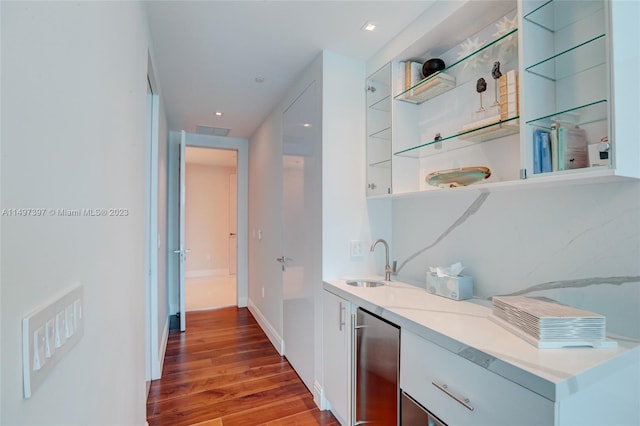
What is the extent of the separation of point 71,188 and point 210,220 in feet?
21.5

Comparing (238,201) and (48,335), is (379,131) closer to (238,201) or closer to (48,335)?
(48,335)

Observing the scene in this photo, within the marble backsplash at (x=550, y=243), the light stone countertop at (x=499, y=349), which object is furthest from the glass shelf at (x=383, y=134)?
the light stone countertop at (x=499, y=349)

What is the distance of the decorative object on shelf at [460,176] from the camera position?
4.99ft

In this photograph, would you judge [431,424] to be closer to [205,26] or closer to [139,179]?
[139,179]

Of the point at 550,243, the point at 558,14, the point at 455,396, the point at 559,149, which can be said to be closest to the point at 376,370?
the point at 455,396

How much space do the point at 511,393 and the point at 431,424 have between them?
45cm

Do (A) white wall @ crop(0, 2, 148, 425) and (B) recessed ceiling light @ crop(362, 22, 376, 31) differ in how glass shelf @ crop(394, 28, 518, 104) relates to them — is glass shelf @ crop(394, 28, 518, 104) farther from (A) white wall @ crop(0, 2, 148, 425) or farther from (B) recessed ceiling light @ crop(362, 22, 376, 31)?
(A) white wall @ crop(0, 2, 148, 425)

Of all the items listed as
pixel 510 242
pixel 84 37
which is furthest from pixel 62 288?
pixel 510 242

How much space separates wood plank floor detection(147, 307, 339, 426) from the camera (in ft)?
6.66

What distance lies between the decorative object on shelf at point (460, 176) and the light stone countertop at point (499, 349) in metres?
0.63

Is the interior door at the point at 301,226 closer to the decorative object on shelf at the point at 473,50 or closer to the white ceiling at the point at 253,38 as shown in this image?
the white ceiling at the point at 253,38

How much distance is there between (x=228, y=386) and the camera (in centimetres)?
240

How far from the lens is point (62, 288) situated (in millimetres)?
683

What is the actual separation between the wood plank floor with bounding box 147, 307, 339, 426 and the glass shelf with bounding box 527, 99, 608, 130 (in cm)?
207
